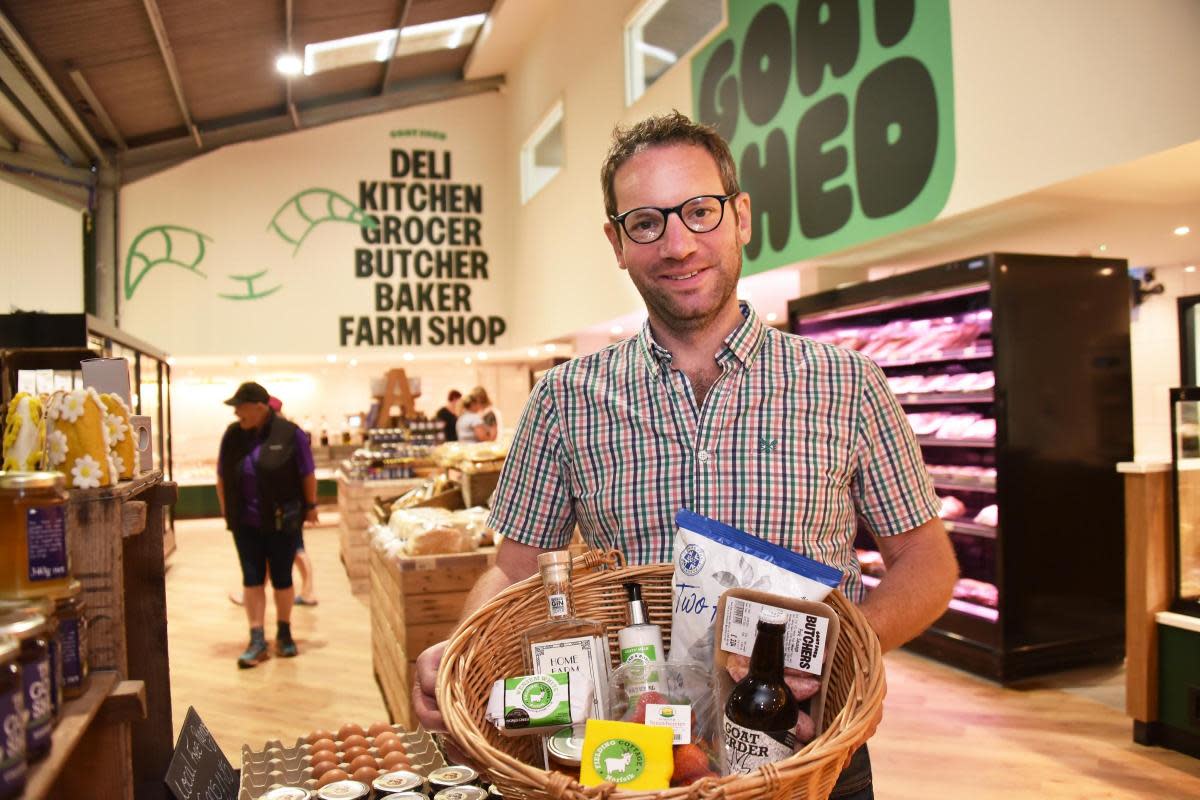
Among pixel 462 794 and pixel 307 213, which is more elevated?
pixel 307 213

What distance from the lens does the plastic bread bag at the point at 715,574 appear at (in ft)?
3.53

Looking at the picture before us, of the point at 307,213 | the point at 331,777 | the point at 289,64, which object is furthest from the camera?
the point at 307,213

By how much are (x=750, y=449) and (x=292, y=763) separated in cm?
139

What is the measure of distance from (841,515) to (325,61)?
1141 centimetres

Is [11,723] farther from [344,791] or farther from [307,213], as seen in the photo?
[307,213]

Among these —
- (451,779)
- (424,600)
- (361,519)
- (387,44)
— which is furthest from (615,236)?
(387,44)

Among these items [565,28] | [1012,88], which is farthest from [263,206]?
[1012,88]

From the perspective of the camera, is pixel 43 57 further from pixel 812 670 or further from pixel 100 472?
pixel 812 670

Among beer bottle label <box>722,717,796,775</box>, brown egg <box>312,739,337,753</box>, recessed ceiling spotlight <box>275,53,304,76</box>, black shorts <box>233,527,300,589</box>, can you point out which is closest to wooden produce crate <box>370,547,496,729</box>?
brown egg <box>312,739,337,753</box>

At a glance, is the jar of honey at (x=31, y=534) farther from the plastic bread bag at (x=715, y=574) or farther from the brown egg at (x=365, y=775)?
the brown egg at (x=365, y=775)

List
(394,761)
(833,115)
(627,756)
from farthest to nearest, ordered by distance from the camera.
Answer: (833,115) < (394,761) < (627,756)

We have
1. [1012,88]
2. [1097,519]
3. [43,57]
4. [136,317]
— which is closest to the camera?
[1012,88]

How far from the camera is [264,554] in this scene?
5.41 m

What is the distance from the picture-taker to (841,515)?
1.39 metres
